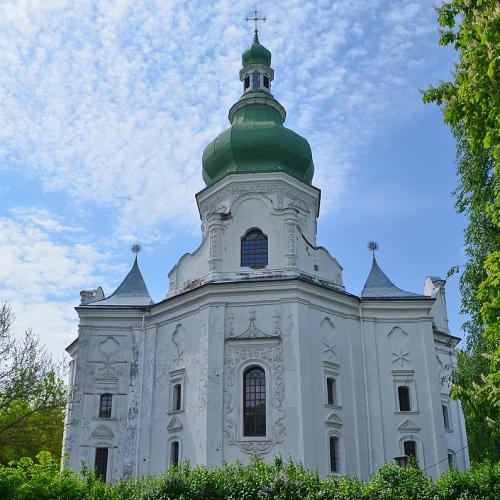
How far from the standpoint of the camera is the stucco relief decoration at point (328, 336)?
71.8 ft

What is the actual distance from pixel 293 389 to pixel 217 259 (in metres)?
5.68

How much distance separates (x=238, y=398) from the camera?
20562 millimetres

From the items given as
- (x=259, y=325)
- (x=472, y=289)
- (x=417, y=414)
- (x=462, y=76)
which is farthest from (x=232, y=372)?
(x=462, y=76)

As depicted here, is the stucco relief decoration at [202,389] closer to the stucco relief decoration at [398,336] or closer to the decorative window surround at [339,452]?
the decorative window surround at [339,452]

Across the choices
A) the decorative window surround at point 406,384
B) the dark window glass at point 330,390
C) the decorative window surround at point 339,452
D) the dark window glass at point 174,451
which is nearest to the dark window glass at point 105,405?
the dark window glass at point 174,451

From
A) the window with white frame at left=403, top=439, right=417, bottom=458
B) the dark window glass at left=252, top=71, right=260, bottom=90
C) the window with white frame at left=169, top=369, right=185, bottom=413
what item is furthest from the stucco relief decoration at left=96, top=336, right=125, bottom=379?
the dark window glass at left=252, top=71, right=260, bottom=90

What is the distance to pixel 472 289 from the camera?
14.5 metres

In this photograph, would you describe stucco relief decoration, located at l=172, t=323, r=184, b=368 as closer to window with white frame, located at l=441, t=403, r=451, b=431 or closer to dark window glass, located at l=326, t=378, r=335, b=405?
dark window glass, located at l=326, t=378, r=335, b=405

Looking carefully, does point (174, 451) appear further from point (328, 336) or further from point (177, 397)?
point (328, 336)

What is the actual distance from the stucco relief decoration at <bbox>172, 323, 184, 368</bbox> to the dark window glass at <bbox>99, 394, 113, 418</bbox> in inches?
123

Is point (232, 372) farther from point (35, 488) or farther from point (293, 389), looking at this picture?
point (35, 488)

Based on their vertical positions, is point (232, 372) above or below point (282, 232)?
below

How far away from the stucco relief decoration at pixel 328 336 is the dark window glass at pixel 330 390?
841 mm

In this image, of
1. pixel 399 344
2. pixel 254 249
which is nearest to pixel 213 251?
pixel 254 249
